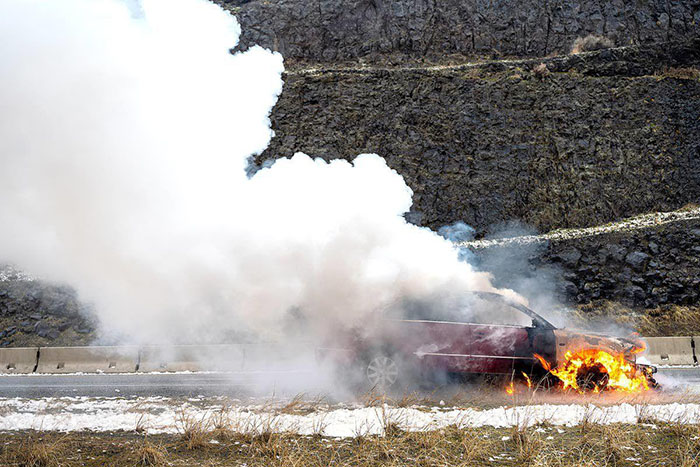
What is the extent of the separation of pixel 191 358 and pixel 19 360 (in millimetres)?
3887

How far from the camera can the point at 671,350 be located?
12633mm

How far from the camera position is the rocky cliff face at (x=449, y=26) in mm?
27609

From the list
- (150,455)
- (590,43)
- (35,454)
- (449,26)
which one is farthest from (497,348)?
(590,43)

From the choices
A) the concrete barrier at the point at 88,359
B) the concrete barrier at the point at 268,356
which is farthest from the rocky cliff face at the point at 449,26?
the concrete barrier at the point at 268,356

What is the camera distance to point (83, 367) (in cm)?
1323

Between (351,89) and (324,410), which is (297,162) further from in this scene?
(351,89)

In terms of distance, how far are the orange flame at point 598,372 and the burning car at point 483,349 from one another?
1cm

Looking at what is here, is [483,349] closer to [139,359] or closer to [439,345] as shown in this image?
[439,345]

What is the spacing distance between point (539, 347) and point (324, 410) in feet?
10.0

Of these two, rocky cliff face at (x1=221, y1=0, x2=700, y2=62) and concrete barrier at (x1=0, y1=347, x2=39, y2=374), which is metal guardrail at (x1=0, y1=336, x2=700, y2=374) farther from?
rocky cliff face at (x1=221, y1=0, x2=700, y2=62)

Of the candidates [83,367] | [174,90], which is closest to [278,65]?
[174,90]

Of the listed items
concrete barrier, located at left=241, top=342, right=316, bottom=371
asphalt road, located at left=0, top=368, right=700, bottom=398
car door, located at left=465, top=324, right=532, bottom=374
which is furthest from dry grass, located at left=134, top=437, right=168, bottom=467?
concrete barrier, located at left=241, top=342, right=316, bottom=371

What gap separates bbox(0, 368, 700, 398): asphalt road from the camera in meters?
9.21

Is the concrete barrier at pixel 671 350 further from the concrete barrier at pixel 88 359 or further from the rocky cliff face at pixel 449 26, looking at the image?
the rocky cliff face at pixel 449 26
